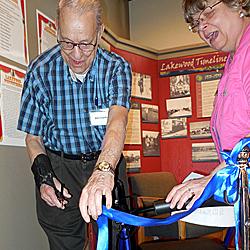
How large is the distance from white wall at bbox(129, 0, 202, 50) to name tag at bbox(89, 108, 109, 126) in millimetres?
2743

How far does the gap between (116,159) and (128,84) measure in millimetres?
336

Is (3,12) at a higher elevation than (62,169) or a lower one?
higher

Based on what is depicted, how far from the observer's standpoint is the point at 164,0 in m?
3.99

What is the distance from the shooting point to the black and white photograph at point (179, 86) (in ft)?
11.2

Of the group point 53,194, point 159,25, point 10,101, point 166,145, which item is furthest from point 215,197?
point 159,25

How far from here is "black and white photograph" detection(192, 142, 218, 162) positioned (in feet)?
10.9

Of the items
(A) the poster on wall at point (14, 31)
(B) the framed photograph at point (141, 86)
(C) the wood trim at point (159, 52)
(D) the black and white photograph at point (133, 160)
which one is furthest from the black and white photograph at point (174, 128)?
(A) the poster on wall at point (14, 31)

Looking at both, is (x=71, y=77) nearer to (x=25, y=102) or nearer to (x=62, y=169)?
(x=25, y=102)

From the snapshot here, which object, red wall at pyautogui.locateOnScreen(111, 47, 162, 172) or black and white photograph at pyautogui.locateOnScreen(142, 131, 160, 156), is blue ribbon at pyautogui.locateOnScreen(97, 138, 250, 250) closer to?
red wall at pyautogui.locateOnScreen(111, 47, 162, 172)

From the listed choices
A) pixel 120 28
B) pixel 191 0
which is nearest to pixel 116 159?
pixel 191 0

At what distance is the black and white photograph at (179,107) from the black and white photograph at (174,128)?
44 millimetres

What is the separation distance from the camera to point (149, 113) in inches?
132

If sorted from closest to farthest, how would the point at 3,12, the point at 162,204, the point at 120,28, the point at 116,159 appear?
the point at 162,204 < the point at 116,159 < the point at 3,12 < the point at 120,28

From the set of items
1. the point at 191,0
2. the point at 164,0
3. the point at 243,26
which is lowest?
the point at 243,26
